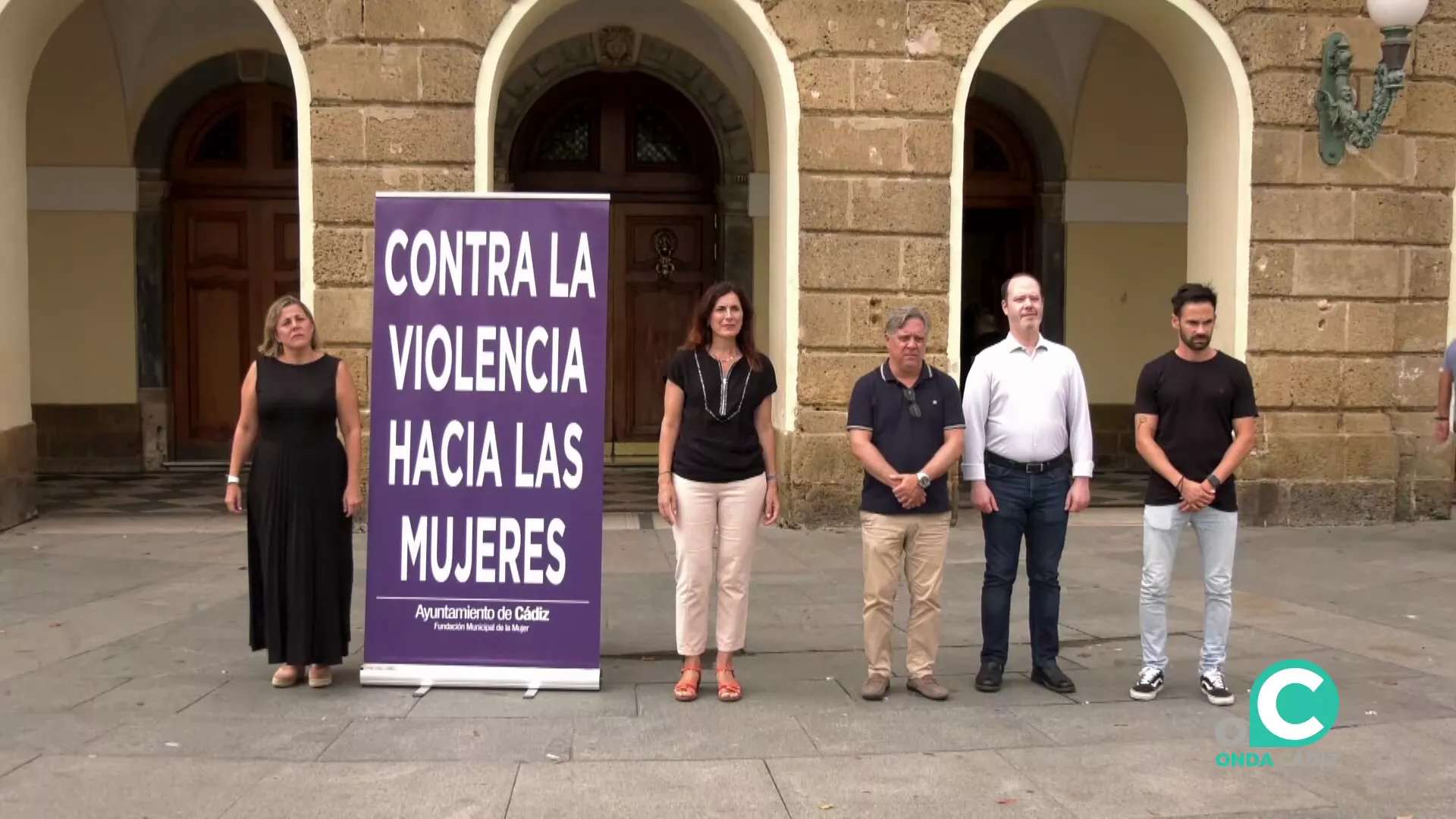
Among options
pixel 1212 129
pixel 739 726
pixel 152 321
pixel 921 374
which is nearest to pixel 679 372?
pixel 921 374

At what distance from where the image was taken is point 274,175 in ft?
43.7

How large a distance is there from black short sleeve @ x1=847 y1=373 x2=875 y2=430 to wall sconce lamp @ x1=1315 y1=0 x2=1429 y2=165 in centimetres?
626

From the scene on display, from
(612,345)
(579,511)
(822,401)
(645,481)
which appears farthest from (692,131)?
(579,511)

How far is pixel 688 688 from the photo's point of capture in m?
5.26

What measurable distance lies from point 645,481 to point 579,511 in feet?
22.7

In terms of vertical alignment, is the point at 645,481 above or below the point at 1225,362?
below

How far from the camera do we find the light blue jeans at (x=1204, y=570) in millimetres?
5203

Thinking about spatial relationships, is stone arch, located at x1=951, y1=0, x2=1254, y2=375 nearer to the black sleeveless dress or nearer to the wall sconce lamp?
the wall sconce lamp

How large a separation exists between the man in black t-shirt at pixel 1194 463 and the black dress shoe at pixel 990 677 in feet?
1.84

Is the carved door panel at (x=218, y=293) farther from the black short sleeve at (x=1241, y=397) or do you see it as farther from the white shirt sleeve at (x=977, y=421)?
the black short sleeve at (x=1241, y=397)

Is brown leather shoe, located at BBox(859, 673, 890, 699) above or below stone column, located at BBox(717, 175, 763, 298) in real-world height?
below

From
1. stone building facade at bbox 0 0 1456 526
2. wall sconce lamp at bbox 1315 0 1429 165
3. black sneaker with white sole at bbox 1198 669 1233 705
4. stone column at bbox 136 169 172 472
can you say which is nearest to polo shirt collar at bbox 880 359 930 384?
black sneaker with white sole at bbox 1198 669 1233 705

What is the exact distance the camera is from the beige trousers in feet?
17.2

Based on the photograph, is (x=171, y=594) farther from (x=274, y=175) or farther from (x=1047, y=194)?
(x=1047, y=194)
